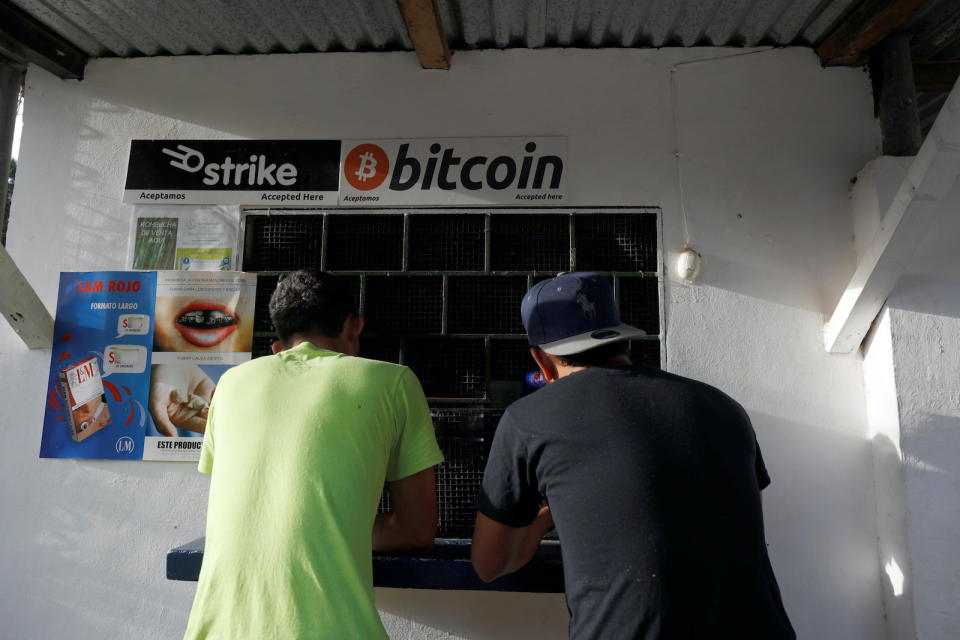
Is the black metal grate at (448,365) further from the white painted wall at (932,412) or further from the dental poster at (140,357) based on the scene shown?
the white painted wall at (932,412)

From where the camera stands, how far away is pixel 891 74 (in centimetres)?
331

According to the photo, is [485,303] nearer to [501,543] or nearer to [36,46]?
[501,543]

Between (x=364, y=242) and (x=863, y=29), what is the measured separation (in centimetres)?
273

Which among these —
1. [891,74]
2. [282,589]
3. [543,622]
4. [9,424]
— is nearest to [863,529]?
[543,622]

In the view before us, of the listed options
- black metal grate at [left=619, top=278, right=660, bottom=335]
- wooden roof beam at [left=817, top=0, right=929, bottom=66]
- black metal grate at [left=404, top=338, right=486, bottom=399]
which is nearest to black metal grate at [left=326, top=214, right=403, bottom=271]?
black metal grate at [left=404, top=338, right=486, bottom=399]

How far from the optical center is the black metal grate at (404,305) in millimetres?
3473

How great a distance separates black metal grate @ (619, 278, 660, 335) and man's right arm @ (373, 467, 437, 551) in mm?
1710

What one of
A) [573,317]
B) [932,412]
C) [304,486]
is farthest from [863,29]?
[304,486]

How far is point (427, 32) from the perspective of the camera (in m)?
3.19

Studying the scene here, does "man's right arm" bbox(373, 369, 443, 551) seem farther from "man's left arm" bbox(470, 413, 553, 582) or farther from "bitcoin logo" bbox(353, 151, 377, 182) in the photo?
"bitcoin logo" bbox(353, 151, 377, 182)

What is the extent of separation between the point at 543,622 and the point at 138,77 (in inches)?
148

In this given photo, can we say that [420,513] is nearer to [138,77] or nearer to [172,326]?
[172,326]

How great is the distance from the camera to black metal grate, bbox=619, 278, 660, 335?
339 centimetres

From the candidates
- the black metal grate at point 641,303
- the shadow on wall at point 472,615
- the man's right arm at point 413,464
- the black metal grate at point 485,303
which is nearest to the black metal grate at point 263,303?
the black metal grate at point 485,303
